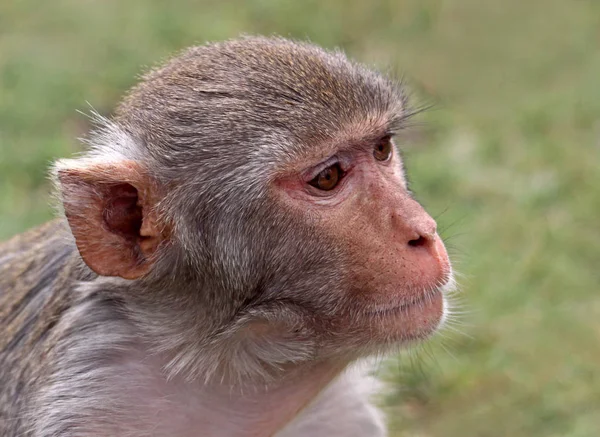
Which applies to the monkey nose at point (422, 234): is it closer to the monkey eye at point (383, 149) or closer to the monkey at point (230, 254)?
the monkey at point (230, 254)

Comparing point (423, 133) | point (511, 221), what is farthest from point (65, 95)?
point (511, 221)

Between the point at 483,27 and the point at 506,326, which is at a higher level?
the point at 483,27

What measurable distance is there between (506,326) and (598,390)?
74 centimetres

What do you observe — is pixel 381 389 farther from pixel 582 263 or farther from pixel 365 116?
pixel 582 263

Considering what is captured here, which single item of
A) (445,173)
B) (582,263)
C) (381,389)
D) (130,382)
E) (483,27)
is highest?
(483,27)

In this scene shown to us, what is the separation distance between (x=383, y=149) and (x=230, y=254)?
0.68 m

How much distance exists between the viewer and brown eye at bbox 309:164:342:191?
331 centimetres

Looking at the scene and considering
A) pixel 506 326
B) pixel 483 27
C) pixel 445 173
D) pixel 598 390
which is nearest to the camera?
pixel 598 390

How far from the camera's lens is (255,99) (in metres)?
3.38

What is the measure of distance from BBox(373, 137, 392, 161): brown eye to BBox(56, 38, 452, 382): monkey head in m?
0.02

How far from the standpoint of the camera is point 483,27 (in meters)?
9.75

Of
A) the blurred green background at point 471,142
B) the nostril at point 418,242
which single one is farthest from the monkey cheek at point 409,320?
the blurred green background at point 471,142

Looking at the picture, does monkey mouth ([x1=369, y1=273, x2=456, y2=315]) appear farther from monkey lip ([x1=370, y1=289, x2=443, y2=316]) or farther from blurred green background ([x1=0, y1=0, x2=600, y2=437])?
blurred green background ([x1=0, y1=0, x2=600, y2=437])

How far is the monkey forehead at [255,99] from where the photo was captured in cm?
333
